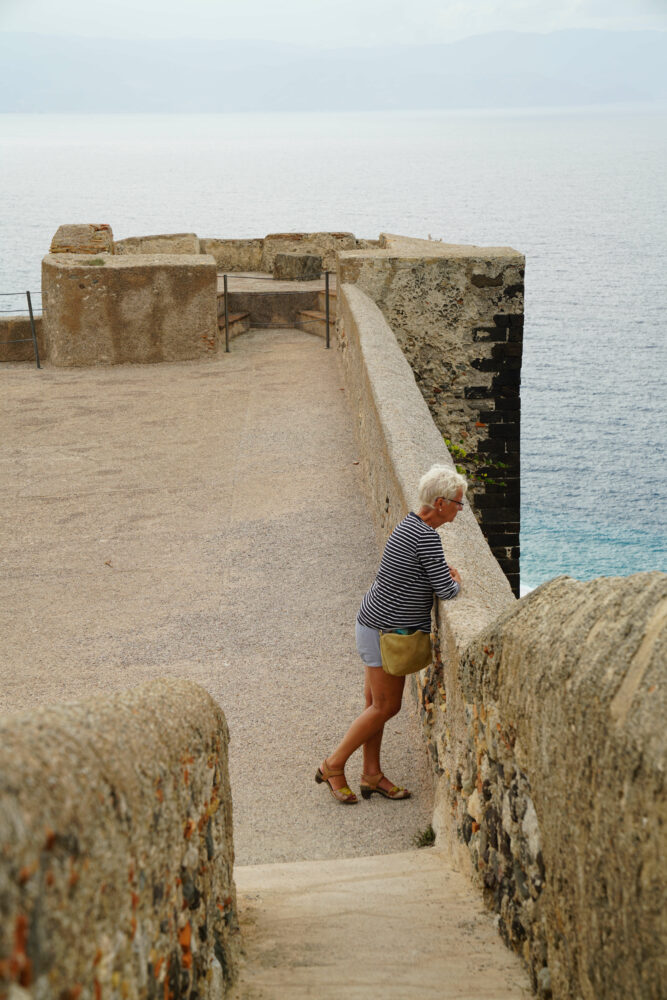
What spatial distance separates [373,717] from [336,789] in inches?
14.6

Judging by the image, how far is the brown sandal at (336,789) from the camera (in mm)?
4789

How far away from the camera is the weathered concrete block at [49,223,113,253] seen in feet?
45.2

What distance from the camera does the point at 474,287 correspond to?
1098cm

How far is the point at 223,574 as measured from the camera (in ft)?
22.3

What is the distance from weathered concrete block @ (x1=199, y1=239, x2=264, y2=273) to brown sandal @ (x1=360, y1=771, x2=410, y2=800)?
13012 millimetres

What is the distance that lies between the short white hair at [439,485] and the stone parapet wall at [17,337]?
9.13 metres

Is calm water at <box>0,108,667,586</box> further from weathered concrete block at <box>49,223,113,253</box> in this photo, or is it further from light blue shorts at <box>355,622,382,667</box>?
light blue shorts at <box>355,622,382,667</box>

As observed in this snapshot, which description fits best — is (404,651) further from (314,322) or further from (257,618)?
(314,322)

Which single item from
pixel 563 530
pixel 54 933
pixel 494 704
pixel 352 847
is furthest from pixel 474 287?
pixel 563 530

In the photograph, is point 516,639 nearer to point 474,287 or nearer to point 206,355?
point 474,287

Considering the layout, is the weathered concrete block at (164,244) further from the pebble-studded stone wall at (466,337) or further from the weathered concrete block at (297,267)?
the pebble-studded stone wall at (466,337)

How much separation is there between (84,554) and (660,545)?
3482 cm

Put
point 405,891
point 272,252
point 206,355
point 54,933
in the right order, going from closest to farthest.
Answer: point 54,933
point 405,891
point 206,355
point 272,252

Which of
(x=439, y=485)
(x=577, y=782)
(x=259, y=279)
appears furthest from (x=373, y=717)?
(x=259, y=279)
